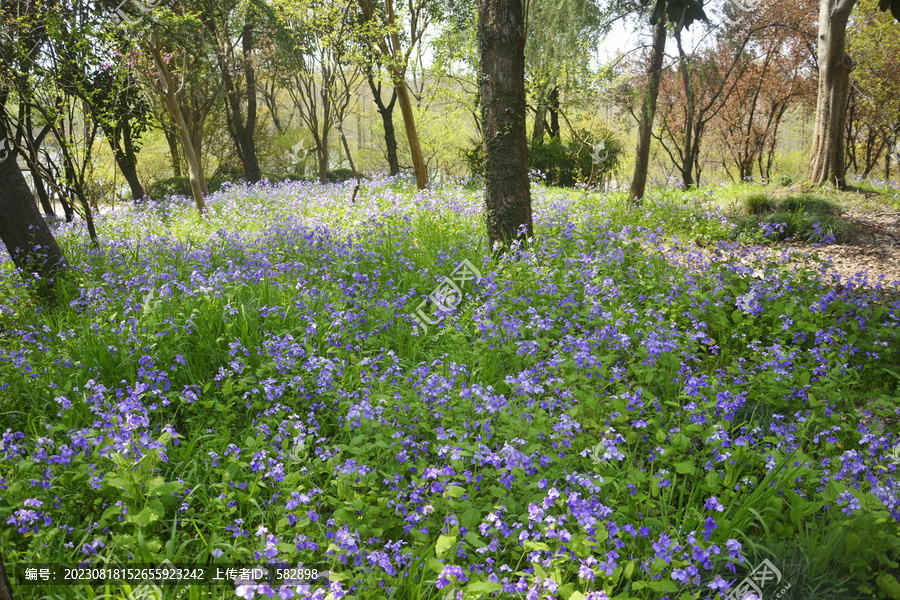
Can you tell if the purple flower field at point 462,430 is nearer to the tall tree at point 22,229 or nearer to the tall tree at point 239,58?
the tall tree at point 22,229

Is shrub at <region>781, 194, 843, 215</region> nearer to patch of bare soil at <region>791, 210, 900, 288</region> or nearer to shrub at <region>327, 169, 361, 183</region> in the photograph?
patch of bare soil at <region>791, 210, 900, 288</region>

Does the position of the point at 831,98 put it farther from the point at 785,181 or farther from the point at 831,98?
the point at 785,181

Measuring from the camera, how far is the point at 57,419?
333cm

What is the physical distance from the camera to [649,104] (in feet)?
27.1

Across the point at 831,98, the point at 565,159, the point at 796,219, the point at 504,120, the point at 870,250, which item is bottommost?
the point at 870,250

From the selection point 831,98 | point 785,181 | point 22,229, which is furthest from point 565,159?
point 22,229

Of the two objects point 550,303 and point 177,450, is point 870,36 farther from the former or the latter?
point 177,450

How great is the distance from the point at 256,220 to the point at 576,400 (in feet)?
23.5

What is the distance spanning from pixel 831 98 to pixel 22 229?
42.1 ft

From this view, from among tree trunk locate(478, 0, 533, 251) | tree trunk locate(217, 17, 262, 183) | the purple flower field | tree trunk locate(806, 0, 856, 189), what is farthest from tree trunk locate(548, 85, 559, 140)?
the purple flower field

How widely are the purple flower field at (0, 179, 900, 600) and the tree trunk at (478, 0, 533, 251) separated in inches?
19.1

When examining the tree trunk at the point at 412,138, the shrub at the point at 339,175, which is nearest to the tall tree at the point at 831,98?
the tree trunk at the point at 412,138

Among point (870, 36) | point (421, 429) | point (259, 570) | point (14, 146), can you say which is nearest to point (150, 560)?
point (259, 570)

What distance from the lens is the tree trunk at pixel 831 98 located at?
8.80 metres
